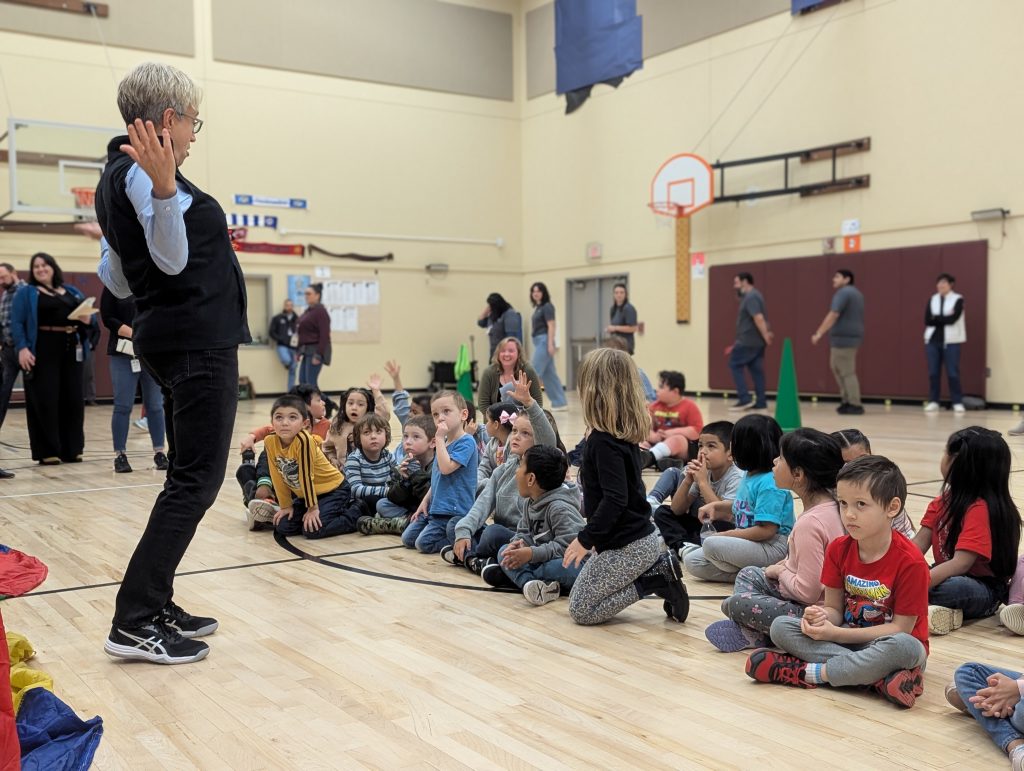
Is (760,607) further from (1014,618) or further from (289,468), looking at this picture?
(289,468)

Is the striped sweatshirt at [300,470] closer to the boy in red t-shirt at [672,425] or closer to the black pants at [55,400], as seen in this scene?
the boy in red t-shirt at [672,425]

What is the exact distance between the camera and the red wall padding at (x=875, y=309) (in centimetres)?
1191

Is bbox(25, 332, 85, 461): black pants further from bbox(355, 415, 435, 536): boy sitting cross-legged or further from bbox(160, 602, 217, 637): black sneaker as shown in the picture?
bbox(160, 602, 217, 637): black sneaker

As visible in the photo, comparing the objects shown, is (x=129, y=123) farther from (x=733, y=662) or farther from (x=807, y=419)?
(x=807, y=419)

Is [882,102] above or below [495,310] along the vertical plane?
above

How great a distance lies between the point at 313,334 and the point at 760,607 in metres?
11.0

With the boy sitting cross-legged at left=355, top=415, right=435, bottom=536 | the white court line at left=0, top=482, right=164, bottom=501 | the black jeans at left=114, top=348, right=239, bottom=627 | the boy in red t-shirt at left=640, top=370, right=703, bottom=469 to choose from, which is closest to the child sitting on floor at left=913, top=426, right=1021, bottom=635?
the black jeans at left=114, top=348, right=239, bottom=627

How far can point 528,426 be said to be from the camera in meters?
4.09

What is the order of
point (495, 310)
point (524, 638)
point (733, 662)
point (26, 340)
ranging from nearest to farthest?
point (733, 662)
point (524, 638)
point (26, 340)
point (495, 310)

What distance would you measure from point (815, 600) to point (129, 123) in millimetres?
2417

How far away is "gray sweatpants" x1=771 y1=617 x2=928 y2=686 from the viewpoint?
8.32 ft

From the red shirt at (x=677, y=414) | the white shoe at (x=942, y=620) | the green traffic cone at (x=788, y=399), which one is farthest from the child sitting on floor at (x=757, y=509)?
the green traffic cone at (x=788, y=399)

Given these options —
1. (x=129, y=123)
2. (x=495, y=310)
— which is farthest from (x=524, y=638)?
(x=495, y=310)

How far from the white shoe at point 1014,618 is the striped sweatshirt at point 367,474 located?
3077 mm
